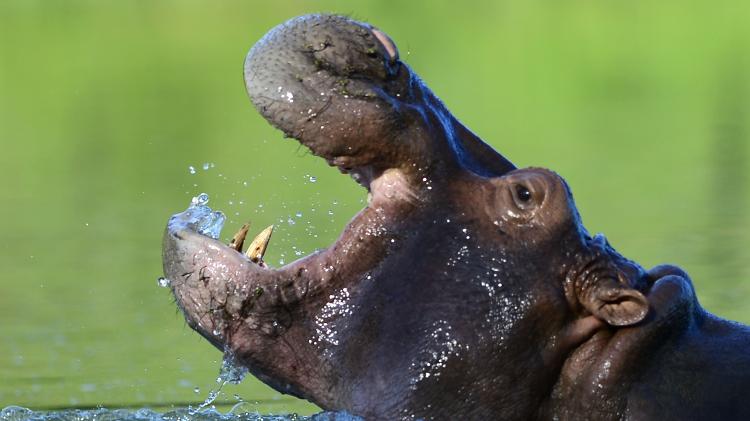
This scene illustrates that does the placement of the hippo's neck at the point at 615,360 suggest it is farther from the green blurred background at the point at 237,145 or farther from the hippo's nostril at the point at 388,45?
the green blurred background at the point at 237,145

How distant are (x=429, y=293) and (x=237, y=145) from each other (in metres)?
13.8

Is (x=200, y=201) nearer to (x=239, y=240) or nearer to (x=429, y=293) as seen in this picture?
(x=239, y=240)

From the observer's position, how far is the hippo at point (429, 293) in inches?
165

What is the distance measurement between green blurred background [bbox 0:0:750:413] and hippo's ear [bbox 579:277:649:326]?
1.53 metres

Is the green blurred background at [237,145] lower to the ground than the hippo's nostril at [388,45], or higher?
higher

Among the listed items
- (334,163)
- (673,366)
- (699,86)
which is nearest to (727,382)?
(673,366)

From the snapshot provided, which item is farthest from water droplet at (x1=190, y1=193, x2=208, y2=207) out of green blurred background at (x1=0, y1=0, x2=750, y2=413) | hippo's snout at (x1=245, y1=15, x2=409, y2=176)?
green blurred background at (x1=0, y1=0, x2=750, y2=413)

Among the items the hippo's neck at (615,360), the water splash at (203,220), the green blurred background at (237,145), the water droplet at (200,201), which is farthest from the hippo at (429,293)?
the green blurred background at (237,145)

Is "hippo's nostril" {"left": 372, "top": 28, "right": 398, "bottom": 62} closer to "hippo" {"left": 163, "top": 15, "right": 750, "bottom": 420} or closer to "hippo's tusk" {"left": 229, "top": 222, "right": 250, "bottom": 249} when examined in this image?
"hippo" {"left": 163, "top": 15, "right": 750, "bottom": 420}

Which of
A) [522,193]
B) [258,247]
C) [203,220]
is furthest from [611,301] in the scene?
[203,220]

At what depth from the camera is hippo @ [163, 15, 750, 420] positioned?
165 inches

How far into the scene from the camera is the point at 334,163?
4.34 m

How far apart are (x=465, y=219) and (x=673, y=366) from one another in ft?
2.37

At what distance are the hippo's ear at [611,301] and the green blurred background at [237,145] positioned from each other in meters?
1.53
